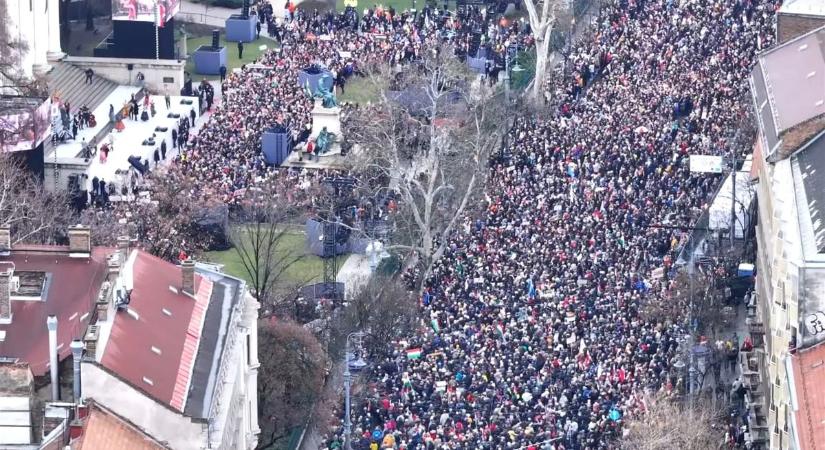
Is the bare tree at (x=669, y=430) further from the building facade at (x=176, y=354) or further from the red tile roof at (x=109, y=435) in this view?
the red tile roof at (x=109, y=435)

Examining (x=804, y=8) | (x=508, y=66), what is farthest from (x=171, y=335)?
(x=508, y=66)

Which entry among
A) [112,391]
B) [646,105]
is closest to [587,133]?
[646,105]

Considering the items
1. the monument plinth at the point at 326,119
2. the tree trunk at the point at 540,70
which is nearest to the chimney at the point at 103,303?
the monument plinth at the point at 326,119

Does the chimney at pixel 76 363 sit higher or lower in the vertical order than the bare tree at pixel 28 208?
lower

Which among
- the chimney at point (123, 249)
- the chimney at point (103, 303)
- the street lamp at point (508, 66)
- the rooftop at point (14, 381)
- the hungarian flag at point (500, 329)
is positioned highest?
the street lamp at point (508, 66)

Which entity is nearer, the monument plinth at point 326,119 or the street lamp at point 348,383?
the street lamp at point 348,383

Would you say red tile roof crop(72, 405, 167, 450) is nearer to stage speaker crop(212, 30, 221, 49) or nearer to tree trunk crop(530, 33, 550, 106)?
tree trunk crop(530, 33, 550, 106)
